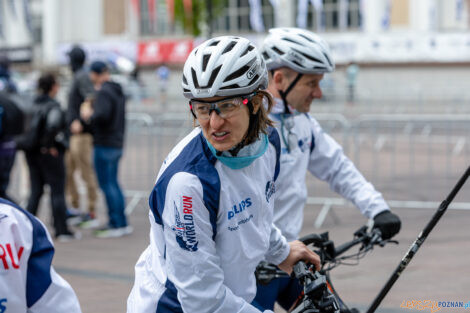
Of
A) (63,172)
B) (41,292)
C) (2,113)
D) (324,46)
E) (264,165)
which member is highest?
(324,46)

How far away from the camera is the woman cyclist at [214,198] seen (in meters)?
2.41

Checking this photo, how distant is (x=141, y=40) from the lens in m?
49.4

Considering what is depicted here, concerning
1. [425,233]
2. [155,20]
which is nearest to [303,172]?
[425,233]

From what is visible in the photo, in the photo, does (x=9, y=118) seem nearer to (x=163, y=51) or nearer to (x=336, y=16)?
(x=336, y=16)

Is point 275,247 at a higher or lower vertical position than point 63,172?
higher

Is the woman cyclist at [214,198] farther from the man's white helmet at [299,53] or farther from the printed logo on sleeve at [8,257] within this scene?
the man's white helmet at [299,53]

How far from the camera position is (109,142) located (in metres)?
8.73

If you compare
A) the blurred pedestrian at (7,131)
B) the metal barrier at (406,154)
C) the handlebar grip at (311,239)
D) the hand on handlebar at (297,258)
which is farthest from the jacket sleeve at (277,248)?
the metal barrier at (406,154)

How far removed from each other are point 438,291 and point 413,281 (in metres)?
0.42

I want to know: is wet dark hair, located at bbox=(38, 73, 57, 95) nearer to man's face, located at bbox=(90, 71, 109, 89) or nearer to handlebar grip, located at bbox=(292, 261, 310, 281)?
man's face, located at bbox=(90, 71, 109, 89)

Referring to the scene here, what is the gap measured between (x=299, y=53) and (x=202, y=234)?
5.24 ft

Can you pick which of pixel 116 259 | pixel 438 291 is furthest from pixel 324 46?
pixel 116 259

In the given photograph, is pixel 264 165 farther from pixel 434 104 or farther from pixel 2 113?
pixel 434 104

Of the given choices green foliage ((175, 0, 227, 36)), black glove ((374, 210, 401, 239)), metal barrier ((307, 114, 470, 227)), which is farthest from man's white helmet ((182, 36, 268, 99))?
green foliage ((175, 0, 227, 36))
